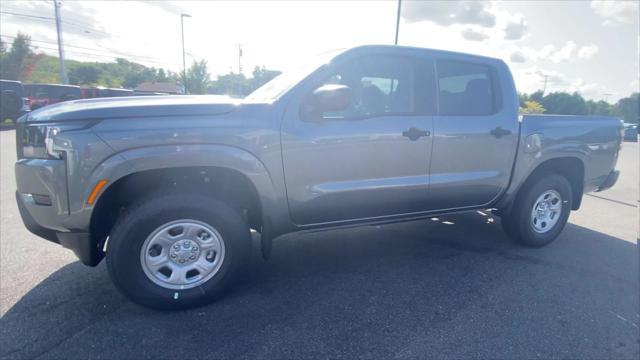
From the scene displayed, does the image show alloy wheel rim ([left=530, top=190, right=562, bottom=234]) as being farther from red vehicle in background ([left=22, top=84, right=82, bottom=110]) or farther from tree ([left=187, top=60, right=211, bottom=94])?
tree ([left=187, top=60, right=211, bottom=94])

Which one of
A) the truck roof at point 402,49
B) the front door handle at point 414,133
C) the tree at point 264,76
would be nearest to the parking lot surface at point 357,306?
the front door handle at point 414,133

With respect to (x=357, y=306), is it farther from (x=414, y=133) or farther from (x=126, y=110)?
(x=126, y=110)

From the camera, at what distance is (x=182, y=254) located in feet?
8.88

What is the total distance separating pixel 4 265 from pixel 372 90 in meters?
3.66

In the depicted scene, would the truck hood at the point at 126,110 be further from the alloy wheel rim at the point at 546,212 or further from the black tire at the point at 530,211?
the alloy wheel rim at the point at 546,212

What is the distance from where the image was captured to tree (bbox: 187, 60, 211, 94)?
1614 inches

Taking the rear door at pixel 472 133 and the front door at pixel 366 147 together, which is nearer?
the front door at pixel 366 147

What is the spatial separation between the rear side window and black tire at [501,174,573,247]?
1030 mm

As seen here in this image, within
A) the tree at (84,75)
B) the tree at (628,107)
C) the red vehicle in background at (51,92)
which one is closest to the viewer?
the red vehicle in background at (51,92)

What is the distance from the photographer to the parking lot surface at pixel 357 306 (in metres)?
2.35

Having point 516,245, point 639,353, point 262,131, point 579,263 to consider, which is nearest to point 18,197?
point 262,131

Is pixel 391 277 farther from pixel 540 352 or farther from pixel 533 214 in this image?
pixel 533 214

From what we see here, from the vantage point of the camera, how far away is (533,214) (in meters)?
4.09

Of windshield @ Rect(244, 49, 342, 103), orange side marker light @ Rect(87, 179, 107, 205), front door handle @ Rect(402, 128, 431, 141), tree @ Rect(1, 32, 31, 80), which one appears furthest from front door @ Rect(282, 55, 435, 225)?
tree @ Rect(1, 32, 31, 80)
